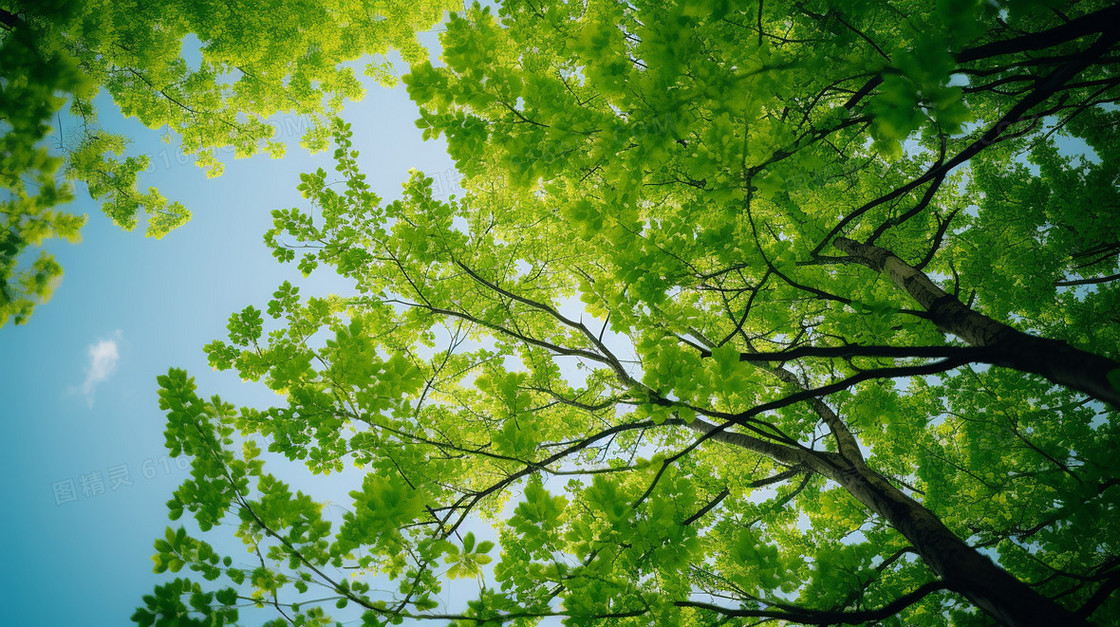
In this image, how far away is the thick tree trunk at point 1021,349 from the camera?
1.63m

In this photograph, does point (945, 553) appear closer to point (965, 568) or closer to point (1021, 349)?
point (965, 568)

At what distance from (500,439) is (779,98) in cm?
197

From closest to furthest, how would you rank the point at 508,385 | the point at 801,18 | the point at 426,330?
the point at 508,385 → the point at 801,18 → the point at 426,330

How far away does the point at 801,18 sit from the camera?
290cm

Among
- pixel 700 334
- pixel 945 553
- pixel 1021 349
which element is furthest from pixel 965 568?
pixel 700 334

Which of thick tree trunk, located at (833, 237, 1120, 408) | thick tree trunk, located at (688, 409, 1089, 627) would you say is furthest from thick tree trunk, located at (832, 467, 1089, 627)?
thick tree trunk, located at (833, 237, 1120, 408)

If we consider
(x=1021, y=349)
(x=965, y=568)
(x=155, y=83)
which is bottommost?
(x=965, y=568)

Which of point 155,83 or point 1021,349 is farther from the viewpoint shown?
point 155,83

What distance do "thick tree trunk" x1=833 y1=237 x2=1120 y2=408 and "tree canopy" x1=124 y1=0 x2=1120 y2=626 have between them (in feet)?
0.05

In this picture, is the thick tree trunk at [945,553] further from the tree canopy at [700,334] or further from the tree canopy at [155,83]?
the tree canopy at [155,83]

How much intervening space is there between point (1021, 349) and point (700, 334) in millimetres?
2425

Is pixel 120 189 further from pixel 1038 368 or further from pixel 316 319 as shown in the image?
pixel 1038 368

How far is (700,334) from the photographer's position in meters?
4.27

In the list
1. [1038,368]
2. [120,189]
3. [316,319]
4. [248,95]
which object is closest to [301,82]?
[248,95]
